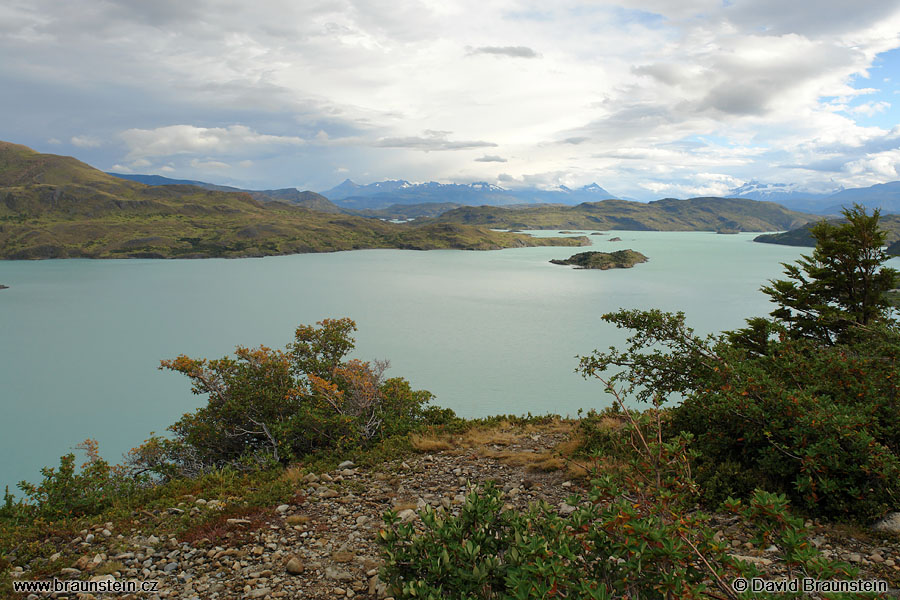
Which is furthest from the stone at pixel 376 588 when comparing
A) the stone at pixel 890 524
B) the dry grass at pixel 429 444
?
the stone at pixel 890 524

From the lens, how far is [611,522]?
379cm

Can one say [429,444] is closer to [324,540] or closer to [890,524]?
[324,540]

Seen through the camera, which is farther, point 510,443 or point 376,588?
point 510,443

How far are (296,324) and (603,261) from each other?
8993 centimetres

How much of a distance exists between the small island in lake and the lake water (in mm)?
6781

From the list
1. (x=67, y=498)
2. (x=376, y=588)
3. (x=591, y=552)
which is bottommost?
(x=67, y=498)

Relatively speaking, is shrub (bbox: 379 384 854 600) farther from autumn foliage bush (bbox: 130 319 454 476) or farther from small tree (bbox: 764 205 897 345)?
small tree (bbox: 764 205 897 345)

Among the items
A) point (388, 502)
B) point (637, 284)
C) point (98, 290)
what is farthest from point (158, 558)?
point (98, 290)

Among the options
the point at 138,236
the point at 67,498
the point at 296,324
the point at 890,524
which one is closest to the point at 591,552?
the point at 890,524

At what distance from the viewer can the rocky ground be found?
6230 mm

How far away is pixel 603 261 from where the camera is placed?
122750 millimetres

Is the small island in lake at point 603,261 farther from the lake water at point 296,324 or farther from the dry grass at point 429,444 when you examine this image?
the dry grass at point 429,444

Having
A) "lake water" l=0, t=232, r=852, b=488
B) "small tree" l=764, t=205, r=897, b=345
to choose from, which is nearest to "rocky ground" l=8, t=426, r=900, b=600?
"small tree" l=764, t=205, r=897, b=345

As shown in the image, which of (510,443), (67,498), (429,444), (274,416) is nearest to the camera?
(67,498)
